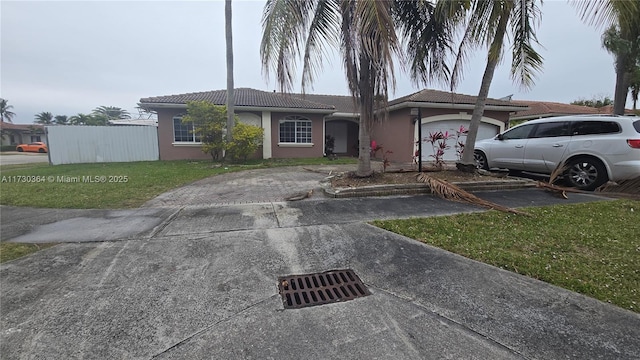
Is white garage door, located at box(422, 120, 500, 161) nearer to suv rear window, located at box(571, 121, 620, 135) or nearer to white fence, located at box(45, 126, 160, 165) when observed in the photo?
suv rear window, located at box(571, 121, 620, 135)

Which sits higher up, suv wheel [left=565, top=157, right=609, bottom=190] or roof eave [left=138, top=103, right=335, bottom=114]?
roof eave [left=138, top=103, right=335, bottom=114]

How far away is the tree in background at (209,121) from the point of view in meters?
12.3

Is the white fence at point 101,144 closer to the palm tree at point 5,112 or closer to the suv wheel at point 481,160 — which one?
the suv wheel at point 481,160

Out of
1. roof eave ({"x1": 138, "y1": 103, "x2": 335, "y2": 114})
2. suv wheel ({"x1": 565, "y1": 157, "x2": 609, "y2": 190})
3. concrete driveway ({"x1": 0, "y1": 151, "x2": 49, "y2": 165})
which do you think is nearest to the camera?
suv wheel ({"x1": 565, "y1": 157, "x2": 609, "y2": 190})

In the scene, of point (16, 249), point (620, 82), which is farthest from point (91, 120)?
point (620, 82)

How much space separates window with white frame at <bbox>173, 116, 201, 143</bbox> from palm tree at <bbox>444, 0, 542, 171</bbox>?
1237 centimetres

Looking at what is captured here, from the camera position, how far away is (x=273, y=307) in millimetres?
2480

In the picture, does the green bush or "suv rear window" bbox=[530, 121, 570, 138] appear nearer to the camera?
"suv rear window" bbox=[530, 121, 570, 138]

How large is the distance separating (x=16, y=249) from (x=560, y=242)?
24.0 ft

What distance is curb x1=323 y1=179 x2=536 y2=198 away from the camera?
20.9 feet

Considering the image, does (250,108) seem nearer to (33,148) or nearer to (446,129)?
(446,129)

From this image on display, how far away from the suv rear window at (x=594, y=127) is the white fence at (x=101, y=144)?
54.5ft

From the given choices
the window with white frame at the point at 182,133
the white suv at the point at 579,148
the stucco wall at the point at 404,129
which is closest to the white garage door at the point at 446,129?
the stucco wall at the point at 404,129

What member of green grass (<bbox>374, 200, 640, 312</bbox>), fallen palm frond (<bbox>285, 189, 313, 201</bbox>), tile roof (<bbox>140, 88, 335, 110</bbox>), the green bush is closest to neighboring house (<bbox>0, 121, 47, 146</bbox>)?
tile roof (<bbox>140, 88, 335, 110</bbox>)
